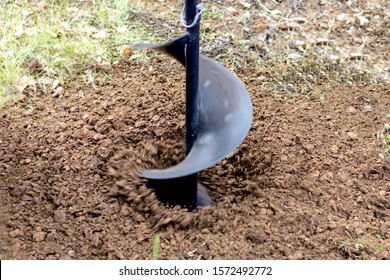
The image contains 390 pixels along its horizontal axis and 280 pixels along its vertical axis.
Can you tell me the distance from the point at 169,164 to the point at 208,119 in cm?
52

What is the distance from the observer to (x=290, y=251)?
8.35 feet

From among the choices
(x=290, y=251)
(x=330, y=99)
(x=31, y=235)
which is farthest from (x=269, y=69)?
(x=31, y=235)

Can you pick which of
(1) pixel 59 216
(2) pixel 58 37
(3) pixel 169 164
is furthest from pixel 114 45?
(1) pixel 59 216

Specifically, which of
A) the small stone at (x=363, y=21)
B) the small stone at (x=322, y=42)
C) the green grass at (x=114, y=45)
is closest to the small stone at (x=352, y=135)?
the green grass at (x=114, y=45)

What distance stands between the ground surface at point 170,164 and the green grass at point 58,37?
5.4 inches

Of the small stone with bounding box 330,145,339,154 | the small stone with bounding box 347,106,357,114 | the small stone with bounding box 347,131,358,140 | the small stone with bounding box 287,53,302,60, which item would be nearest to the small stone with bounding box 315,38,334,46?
the small stone with bounding box 287,53,302,60

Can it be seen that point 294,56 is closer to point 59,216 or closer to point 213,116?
point 213,116

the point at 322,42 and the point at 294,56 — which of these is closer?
the point at 294,56

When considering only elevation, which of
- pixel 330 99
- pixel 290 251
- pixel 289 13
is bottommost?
pixel 290 251

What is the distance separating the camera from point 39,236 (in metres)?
2.56

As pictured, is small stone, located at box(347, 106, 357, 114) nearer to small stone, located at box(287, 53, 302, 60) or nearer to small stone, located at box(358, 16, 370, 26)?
small stone, located at box(287, 53, 302, 60)

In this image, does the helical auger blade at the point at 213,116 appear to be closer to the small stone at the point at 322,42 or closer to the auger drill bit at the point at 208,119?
the auger drill bit at the point at 208,119

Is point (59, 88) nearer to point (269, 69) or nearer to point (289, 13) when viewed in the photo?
point (269, 69)

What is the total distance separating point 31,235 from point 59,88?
3.53ft
